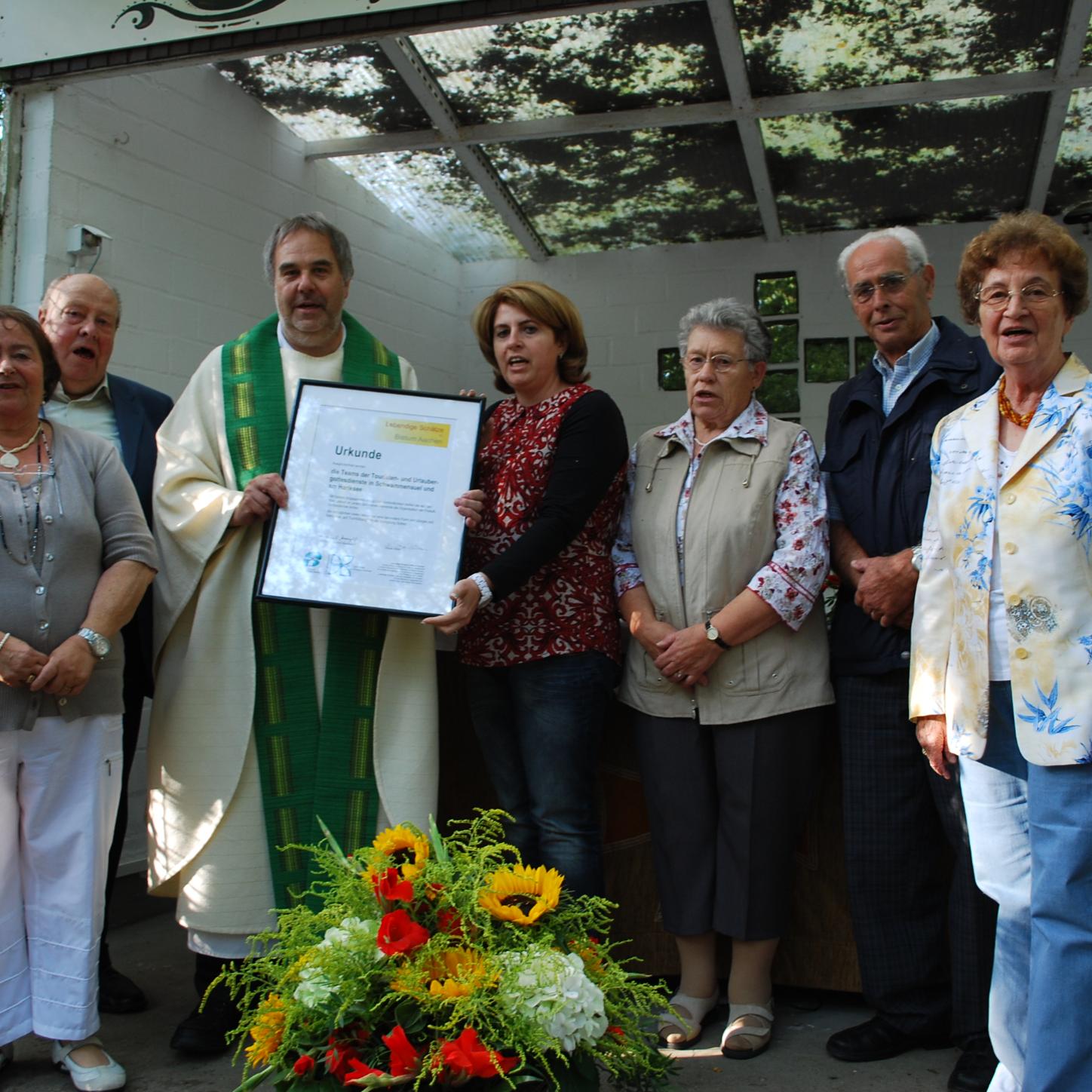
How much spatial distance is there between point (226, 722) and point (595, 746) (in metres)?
0.84

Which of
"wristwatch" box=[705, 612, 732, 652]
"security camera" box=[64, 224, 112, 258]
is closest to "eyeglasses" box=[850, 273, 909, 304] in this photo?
"wristwatch" box=[705, 612, 732, 652]

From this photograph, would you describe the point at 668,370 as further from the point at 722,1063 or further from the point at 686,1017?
the point at 722,1063

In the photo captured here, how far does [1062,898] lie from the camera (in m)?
1.81

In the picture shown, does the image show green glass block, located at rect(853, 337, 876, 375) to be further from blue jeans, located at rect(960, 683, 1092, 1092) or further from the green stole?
blue jeans, located at rect(960, 683, 1092, 1092)

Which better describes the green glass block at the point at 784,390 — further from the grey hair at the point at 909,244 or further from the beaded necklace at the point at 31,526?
the beaded necklace at the point at 31,526

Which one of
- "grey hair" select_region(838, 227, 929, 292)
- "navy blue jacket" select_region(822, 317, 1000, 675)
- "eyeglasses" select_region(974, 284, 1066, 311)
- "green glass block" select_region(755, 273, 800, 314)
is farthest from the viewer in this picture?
"green glass block" select_region(755, 273, 800, 314)

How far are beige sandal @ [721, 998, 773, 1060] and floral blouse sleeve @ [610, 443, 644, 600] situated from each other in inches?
38.3

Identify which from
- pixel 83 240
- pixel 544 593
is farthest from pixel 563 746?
pixel 83 240

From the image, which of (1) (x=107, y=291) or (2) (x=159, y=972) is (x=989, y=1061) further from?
(1) (x=107, y=291)

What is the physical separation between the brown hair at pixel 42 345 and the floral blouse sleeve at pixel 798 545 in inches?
63.6

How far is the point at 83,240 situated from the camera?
366 centimetres

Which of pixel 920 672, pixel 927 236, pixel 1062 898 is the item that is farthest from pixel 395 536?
pixel 927 236

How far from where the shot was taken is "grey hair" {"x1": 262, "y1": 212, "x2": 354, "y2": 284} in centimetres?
274

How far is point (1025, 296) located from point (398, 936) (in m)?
1.50
